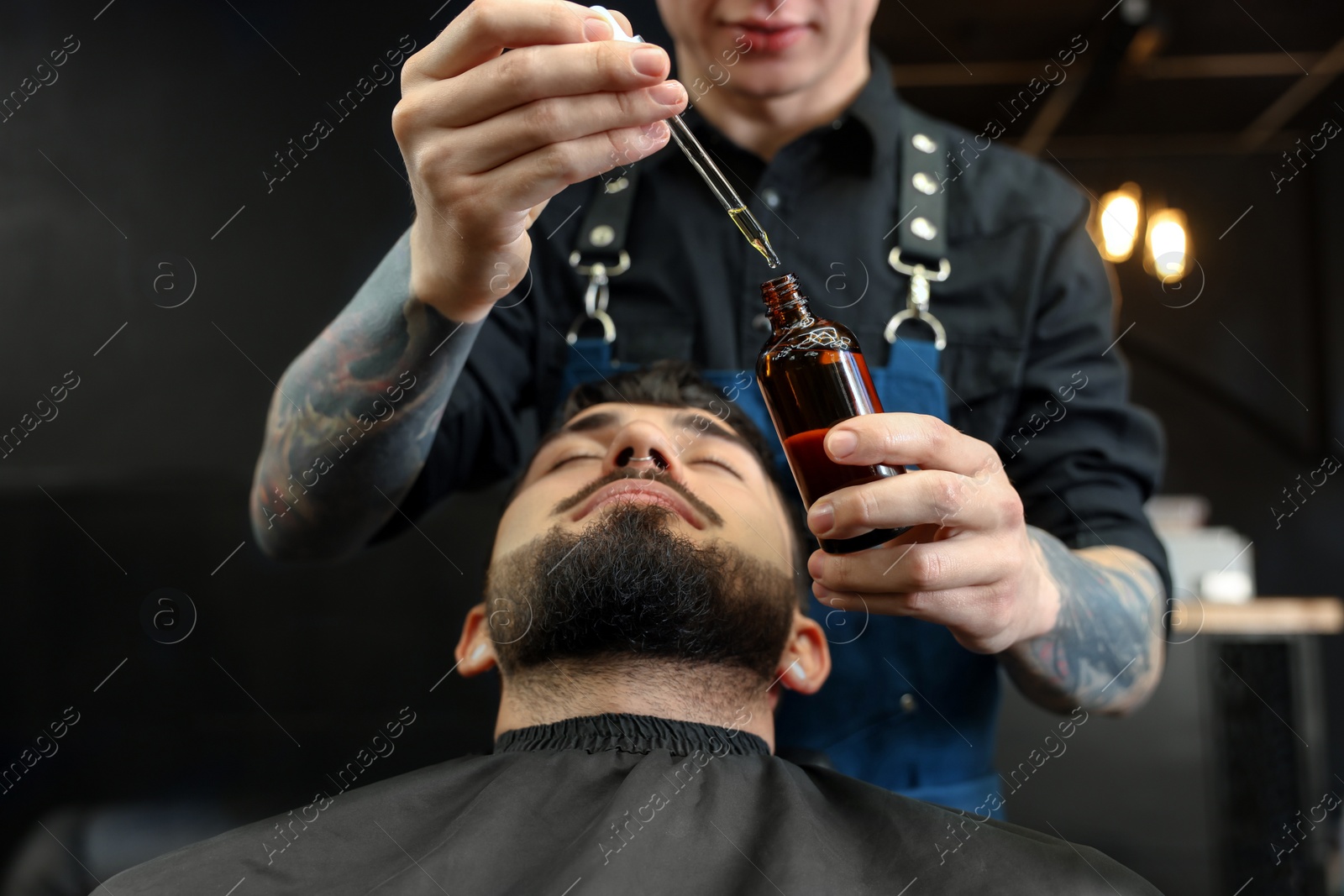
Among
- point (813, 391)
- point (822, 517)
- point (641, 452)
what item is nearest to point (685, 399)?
point (641, 452)

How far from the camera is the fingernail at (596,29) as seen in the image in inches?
40.2

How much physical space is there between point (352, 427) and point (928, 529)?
0.85 meters

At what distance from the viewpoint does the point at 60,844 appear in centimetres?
211

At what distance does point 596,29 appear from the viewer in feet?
3.38

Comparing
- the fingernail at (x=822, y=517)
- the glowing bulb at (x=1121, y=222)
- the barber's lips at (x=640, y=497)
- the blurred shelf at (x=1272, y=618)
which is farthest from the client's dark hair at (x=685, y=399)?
the glowing bulb at (x=1121, y=222)

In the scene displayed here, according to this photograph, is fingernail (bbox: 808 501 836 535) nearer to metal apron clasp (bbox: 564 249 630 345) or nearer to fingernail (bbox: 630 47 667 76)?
fingernail (bbox: 630 47 667 76)

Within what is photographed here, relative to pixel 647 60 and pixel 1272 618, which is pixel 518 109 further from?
pixel 1272 618

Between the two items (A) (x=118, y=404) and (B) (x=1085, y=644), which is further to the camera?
(A) (x=118, y=404)

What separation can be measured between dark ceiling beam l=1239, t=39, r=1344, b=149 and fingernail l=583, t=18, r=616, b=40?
4126 millimetres

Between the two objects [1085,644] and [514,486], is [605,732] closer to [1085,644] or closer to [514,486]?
[514,486]

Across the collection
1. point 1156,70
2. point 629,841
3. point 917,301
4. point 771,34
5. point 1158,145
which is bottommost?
point 1158,145

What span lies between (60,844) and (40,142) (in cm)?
158

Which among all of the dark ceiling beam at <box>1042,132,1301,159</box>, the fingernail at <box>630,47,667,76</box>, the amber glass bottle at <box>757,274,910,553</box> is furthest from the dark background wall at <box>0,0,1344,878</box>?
the dark ceiling beam at <box>1042,132,1301,159</box>

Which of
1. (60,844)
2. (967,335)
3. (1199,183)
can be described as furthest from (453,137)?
(1199,183)
